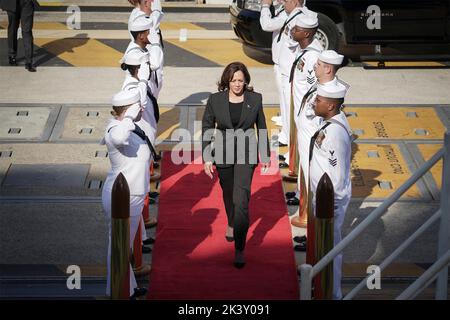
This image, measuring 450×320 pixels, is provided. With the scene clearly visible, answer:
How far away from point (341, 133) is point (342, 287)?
53.7 inches

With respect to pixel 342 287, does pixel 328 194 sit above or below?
above

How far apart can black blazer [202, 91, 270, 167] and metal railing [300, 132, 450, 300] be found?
2.51m

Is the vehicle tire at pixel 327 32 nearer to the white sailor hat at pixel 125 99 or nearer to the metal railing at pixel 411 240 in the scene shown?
the white sailor hat at pixel 125 99

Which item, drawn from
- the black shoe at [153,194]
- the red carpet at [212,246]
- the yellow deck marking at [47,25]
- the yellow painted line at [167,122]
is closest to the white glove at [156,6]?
the yellow painted line at [167,122]

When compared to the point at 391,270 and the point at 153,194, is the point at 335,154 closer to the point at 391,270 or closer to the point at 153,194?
the point at 391,270

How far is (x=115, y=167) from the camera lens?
30.8ft

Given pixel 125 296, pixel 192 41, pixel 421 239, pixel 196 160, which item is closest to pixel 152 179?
pixel 196 160

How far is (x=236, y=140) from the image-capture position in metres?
9.98

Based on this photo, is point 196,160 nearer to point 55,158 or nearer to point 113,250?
point 55,158

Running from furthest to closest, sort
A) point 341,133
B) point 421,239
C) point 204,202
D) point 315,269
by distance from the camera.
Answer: point 204,202 < point 421,239 < point 341,133 < point 315,269

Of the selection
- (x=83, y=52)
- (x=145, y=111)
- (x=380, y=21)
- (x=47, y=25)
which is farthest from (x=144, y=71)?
(x=47, y=25)

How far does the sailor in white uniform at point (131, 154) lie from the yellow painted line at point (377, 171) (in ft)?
11.1

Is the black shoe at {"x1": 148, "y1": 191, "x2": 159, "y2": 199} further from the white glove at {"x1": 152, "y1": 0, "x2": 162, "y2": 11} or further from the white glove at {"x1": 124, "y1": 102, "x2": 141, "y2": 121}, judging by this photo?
the white glove at {"x1": 152, "y1": 0, "x2": 162, "y2": 11}

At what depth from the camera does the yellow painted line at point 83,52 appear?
18062 mm
